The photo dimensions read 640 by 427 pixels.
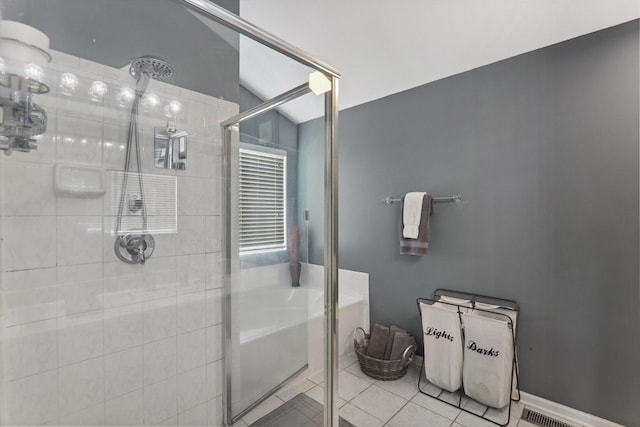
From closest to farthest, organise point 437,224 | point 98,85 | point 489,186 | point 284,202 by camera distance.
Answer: point 98,85 → point 284,202 → point 489,186 → point 437,224

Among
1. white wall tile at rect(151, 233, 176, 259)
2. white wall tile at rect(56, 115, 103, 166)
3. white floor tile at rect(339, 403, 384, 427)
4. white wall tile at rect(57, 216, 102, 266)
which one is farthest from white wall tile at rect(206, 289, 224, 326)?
white floor tile at rect(339, 403, 384, 427)

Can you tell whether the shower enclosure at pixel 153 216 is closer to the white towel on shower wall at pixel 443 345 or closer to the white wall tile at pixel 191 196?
the white wall tile at pixel 191 196

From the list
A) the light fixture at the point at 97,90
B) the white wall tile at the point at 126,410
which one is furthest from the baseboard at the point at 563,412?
the light fixture at the point at 97,90

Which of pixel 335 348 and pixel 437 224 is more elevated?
pixel 437 224

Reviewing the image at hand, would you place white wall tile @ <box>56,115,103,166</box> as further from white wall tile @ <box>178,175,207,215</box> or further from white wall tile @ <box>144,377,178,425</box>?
white wall tile @ <box>144,377,178,425</box>

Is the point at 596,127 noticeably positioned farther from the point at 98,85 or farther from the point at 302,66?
the point at 98,85

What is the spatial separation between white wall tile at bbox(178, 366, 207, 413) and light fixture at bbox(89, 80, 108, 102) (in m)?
1.15

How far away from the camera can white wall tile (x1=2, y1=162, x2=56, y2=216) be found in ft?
2.82

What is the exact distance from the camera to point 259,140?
134 cm

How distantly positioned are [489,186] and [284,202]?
155cm

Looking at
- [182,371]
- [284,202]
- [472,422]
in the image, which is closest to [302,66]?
[284,202]

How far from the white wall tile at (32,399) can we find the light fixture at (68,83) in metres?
0.92

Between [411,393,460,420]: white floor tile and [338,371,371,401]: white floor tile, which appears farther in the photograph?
[338,371,371,401]: white floor tile

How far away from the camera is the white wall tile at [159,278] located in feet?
3.76
